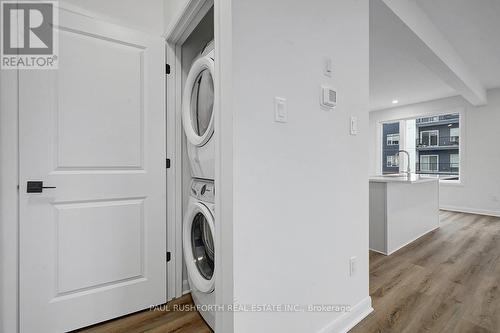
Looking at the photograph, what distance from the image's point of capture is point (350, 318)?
1.47 meters

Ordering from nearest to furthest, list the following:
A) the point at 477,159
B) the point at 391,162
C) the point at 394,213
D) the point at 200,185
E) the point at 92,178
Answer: the point at 92,178 → the point at 200,185 → the point at 394,213 → the point at 477,159 → the point at 391,162

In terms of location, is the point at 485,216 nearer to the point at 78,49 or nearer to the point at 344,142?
the point at 344,142

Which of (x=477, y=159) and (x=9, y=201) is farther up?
(x=477, y=159)

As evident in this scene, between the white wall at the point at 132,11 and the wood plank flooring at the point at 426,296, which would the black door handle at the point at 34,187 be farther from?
the white wall at the point at 132,11

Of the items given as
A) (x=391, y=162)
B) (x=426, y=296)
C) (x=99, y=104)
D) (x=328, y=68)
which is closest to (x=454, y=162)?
(x=391, y=162)

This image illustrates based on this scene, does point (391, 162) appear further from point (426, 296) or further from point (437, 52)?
point (426, 296)

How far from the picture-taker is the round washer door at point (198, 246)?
155cm

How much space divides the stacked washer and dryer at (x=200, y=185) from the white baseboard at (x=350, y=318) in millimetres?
706

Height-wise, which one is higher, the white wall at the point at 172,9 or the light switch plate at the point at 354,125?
the white wall at the point at 172,9

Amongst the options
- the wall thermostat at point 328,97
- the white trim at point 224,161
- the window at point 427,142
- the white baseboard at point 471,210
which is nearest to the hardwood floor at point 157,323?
the white trim at point 224,161

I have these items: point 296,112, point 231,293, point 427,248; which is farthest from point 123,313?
point 427,248

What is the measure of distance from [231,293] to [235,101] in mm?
804

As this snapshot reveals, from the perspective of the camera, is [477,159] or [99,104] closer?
[99,104]

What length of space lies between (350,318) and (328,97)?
136 cm
